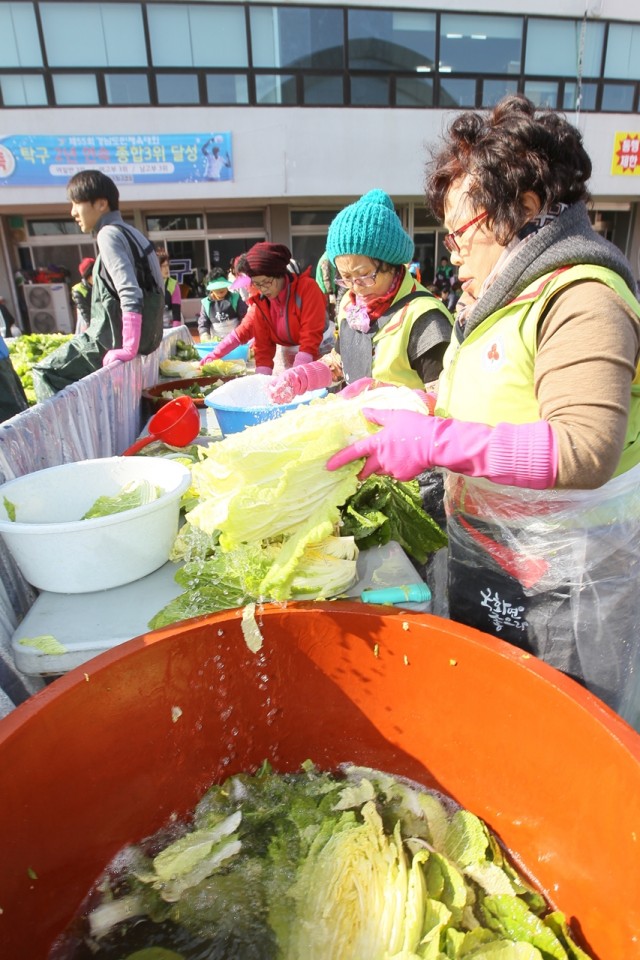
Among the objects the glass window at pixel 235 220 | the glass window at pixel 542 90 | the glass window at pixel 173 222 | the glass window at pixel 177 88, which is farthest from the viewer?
the glass window at pixel 235 220

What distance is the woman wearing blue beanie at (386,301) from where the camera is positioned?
252 centimetres

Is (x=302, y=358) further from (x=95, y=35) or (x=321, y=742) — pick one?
(x=95, y=35)

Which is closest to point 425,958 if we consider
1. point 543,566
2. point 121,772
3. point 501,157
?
point 121,772

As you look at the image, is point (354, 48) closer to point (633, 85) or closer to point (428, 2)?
point (428, 2)

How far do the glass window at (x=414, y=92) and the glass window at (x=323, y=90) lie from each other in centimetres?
147

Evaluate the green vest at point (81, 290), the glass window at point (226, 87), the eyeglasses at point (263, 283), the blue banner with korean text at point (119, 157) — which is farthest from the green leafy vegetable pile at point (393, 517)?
the glass window at point (226, 87)

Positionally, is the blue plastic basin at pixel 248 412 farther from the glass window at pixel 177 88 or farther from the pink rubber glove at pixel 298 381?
the glass window at pixel 177 88

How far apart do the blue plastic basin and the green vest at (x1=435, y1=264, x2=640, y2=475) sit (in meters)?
1.14

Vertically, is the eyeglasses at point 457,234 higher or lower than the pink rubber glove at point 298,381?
higher

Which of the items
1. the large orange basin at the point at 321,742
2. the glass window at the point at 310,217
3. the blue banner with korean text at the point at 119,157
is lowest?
the large orange basin at the point at 321,742

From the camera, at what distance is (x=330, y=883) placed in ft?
4.62

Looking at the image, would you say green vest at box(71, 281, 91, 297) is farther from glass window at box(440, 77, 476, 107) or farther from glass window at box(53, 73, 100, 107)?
glass window at box(440, 77, 476, 107)

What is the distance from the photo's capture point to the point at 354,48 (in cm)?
1337

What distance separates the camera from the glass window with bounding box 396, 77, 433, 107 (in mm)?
13852
